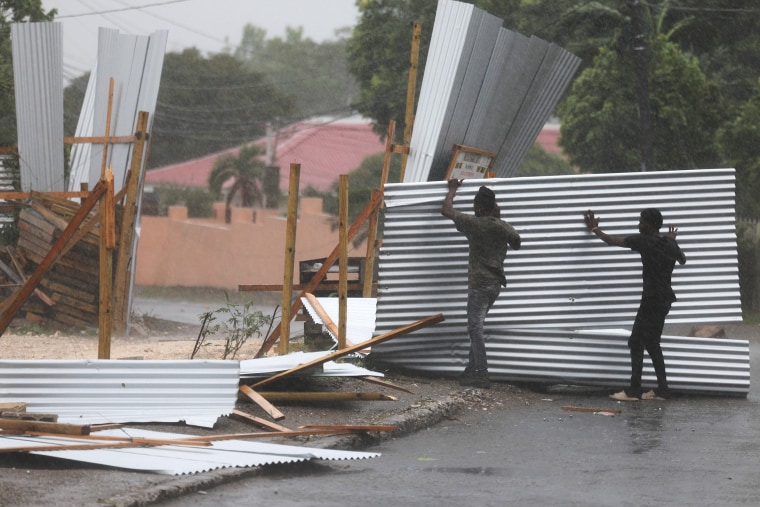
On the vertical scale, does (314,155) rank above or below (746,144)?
above

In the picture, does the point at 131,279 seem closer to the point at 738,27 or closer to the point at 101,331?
the point at 101,331

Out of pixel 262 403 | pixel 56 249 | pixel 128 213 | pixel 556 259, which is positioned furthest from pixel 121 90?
pixel 262 403

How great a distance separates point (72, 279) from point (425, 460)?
11570mm

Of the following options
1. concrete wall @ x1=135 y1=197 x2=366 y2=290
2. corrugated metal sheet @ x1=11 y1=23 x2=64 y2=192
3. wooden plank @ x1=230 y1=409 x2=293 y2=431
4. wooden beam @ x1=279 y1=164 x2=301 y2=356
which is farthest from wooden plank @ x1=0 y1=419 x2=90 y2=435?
concrete wall @ x1=135 y1=197 x2=366 y2=290

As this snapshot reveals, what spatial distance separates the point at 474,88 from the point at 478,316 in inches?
130

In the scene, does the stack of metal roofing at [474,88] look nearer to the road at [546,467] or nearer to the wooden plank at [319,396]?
the road at [546,467]

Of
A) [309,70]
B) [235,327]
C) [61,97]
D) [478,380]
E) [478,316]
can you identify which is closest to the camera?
[478,316]

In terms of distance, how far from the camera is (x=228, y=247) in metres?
37.2

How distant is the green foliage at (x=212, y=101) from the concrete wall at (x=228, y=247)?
18.3 m

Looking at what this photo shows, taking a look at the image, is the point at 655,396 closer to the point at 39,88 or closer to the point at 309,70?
the point at 39,88

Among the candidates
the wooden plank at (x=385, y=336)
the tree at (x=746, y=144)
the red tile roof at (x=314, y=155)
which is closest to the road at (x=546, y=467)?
the wooden plank at (x=385, y=336)

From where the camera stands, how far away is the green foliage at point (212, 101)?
5759cm

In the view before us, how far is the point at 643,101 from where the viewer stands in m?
22.4

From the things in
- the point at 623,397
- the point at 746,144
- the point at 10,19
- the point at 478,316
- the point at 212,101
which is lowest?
the point at 623,397
